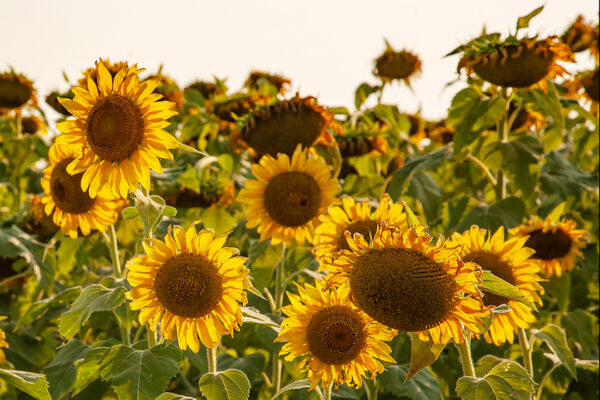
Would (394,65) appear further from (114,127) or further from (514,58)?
(114,127)

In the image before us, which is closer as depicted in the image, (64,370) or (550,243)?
(64,370)

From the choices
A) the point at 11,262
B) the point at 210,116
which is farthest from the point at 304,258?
the point at 11,262

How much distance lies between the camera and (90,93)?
1.67 m

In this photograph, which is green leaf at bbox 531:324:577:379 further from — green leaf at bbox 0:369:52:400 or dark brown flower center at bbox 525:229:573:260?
green leaf at bbox 0:369:52:400

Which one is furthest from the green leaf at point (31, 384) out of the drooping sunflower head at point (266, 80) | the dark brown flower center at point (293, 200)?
the drooping sunflower head at point (266, 80)

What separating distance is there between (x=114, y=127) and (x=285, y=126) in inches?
37.6

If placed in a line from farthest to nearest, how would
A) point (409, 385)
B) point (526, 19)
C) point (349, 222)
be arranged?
1. point (526, 19)
2. point (409, 385)
3. point (349, 222)

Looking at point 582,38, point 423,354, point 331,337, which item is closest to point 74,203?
point 331,337

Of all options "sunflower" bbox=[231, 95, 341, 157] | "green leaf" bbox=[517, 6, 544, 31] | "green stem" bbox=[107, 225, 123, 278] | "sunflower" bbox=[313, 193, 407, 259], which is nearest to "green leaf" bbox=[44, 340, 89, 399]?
"green stem" bbox=[107, 225, 123, 278]

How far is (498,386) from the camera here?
1458 millimetres

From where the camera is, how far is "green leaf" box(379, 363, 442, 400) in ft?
6.48

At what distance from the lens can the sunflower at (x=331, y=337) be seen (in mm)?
1533

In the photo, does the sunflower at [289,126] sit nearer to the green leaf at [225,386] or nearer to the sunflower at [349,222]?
the sunflower at [349,222]

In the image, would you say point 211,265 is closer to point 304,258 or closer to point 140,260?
point 140,260
